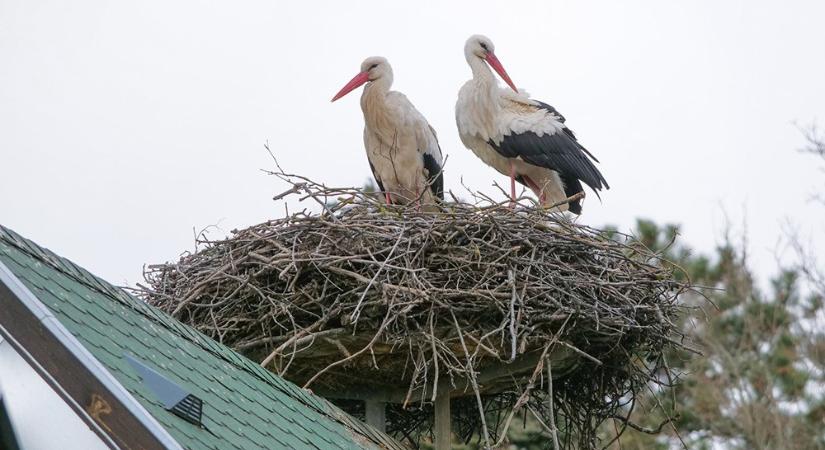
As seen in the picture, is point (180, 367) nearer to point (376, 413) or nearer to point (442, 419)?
point (442, 419)

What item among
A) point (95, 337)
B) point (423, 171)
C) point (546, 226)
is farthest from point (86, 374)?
point (423, 171)

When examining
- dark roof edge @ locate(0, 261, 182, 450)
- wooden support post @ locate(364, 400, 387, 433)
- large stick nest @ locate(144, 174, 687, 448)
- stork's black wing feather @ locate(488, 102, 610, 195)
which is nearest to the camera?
dark roof edge @ locate(0, 261, 182, 450)

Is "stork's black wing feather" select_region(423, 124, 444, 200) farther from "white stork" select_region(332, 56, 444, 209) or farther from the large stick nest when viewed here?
the large stick nest

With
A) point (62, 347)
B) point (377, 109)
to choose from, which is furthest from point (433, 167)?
point (62, 347)

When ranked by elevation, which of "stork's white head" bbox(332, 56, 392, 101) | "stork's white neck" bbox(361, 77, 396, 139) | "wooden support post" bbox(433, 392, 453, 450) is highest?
"stork's white head" bbox(332, 56, 392, 101)

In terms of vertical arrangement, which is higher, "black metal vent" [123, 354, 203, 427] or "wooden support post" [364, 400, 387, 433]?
"wooden support post" [364, 400, 387, 433]

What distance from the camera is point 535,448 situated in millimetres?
12758

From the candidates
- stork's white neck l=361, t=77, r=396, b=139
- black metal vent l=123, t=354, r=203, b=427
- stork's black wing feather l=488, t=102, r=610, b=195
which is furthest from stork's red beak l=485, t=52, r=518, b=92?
black metal vent l=123, t=354, r=203, b=427

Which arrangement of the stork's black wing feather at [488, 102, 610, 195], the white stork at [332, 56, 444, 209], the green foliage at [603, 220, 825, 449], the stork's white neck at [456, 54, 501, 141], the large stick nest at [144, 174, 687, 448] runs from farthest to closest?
the green foliage at [603, 220, 825, 449] < the white stork at [332, 56, 444, 209] < the stork's white neck at [456, 54, 501, 141] < the stork's black wing feather at [488, 102, 610, 195] < the large stick nest at [144, 174, 687, 448]

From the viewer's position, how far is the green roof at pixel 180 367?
394cm

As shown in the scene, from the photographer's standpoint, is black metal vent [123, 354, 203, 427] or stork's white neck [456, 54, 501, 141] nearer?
black metal vent [123, 354, 203, 427]

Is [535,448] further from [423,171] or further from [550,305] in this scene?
[550,305]

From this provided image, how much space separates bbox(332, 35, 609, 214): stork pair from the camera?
984 cm

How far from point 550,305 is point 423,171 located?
3144 mm
